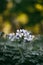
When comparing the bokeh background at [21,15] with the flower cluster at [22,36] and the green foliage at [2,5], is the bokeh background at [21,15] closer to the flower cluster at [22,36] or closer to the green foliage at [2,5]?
the green foliage at [2,5]

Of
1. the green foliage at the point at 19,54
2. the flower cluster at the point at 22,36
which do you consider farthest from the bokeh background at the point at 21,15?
the green foliage at the point at 19,54

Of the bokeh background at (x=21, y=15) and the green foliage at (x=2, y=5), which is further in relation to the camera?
the green foliage at (x=2, y=5)

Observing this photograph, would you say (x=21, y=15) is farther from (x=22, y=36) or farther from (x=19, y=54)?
(x=19, y=54)

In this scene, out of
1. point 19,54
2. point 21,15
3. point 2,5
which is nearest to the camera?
point 19,54

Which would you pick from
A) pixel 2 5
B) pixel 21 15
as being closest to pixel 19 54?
pixel 21 15

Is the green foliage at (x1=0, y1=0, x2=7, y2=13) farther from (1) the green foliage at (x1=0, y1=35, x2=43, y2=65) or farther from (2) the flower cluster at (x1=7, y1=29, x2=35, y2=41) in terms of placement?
(1) the green foliage at (x1=0, y1=35, x2=43, y2=65)

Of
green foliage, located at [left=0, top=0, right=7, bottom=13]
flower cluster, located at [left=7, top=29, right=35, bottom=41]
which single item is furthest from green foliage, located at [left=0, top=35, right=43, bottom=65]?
green foliage, located at [left=0, top=0, right=7, bottom=13]

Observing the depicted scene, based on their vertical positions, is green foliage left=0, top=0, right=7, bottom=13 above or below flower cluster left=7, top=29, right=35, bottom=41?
above

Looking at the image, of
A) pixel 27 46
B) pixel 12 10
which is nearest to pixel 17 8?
pixel 12 10
